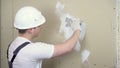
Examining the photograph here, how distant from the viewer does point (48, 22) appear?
175cm

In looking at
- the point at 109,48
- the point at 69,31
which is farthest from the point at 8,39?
the point at 109,48

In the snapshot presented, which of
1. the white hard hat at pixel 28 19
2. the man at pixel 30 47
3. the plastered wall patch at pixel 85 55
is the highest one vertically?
the white hard hat at pixel 28 19

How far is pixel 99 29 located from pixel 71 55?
0.97 ft

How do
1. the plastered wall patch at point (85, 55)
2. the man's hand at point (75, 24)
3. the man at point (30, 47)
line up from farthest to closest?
1. the plastered wall patch at point (85, 55)
2. the man's hand at point (75, 24)
3. the man at point (30, 47)

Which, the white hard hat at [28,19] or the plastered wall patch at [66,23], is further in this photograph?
the plastered wall patch at [66,23]

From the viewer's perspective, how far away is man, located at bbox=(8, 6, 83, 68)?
137 centimetres

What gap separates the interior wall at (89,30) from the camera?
159 centimetres

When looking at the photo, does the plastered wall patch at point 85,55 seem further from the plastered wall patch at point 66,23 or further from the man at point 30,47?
the man at point 30,47

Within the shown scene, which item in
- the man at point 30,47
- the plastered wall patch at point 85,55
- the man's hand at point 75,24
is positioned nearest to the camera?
the man at point 30,47

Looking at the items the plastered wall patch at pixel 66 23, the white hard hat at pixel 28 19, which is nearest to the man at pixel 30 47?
the white hard hat at pixel 28 19

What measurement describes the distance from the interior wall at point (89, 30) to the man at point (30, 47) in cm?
18

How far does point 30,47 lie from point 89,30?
19.2 inches

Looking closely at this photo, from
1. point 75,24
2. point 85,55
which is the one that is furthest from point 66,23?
point 85,55

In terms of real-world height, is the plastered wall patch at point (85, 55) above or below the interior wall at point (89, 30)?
below
